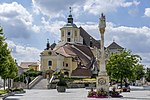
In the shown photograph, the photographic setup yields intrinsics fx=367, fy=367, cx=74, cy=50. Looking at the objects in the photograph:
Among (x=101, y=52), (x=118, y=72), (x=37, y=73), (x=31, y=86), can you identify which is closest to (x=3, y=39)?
(x=101, y=52)

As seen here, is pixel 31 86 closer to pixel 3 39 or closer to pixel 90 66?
pixel 90 66

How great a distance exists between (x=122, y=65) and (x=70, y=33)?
6773 cm

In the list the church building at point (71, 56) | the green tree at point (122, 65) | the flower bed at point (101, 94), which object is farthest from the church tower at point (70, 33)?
the flower bed at point (101, 94)

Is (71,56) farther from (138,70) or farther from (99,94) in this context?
(99,94)

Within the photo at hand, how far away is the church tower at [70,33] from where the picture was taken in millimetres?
131250

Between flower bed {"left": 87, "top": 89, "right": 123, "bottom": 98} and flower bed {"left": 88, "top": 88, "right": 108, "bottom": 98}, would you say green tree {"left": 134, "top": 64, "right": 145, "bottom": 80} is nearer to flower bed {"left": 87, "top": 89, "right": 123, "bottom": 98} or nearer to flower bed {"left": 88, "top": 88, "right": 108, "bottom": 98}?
flower bed {"left": 87, "top": 89, "right": 123, "bottom": 98}

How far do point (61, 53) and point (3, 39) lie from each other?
271 feet

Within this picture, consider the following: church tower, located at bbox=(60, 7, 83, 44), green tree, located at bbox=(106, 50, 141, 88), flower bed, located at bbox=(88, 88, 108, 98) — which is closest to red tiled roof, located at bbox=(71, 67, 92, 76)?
church tower, located at bbox=(60, 7, 83, 44)

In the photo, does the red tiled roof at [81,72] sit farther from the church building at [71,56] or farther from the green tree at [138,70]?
the green tree at [138,70]

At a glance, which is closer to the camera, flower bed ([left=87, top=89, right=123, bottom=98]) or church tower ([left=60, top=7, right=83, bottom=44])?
flower bed ([left=87, top=89, right=123, bottom=98])

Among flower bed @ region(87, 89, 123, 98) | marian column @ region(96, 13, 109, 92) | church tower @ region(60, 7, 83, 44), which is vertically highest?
church tower @ region(60, 7, 83, 44)

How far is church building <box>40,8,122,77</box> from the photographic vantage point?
110812 millimetres

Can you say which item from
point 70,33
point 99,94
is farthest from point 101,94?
point 70,33

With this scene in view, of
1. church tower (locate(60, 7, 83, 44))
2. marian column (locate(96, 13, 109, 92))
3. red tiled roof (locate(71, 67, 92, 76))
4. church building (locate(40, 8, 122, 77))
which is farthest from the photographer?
church tower (locate(60, 7, 83, 44))
